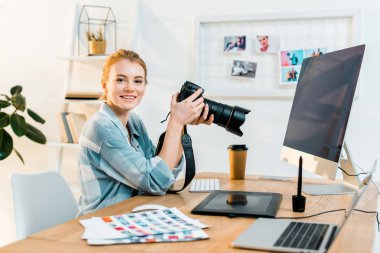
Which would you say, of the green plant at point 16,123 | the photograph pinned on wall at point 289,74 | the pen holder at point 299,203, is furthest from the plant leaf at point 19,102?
the pen holder at point 299,203

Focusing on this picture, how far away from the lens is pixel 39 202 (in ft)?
→ 5.33

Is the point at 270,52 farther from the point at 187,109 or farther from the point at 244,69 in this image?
the point at 187,109

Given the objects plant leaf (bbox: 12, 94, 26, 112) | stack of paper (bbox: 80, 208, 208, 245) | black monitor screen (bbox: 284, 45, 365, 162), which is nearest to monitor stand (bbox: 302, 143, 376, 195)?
black monitor screen (bbox: 284, 45, 365, 162)

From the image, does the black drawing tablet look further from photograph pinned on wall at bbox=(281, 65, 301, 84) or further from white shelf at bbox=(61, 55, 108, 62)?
white shelf at bbox=(61, 55, 108, 62)

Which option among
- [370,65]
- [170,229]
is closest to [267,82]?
[370,65]

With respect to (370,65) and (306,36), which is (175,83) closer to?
(306,36)

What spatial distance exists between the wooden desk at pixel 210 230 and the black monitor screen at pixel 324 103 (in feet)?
0.53

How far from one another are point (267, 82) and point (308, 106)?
3.98 feet

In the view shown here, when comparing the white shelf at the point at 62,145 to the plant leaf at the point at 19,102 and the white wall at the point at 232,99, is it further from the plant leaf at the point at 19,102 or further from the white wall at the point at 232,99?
the white wall at the point at 232,99

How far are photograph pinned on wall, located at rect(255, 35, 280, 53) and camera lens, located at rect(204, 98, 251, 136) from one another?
1.18 meters

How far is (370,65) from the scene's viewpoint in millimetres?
2529

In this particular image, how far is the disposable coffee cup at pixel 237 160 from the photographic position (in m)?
1.86

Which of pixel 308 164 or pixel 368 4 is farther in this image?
pixel 368 4

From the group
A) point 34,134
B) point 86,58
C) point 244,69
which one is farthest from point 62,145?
point 244,69
